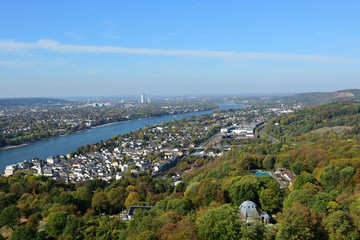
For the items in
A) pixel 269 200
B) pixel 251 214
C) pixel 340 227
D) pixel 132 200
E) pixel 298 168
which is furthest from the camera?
pixel 298 168

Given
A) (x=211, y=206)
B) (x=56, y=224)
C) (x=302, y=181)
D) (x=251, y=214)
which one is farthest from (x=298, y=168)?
(x=56, y=224)

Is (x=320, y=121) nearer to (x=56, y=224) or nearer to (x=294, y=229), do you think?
(x=294, y=229)

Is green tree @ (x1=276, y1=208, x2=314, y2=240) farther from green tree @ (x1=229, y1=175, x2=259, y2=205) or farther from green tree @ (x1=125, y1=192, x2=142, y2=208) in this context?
green tree @ (x1=125, y1=192, x2=142, y2=208)

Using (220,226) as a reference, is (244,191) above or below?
below

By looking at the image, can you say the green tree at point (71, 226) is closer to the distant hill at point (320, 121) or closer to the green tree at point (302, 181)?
the green tree at point (302, 181)

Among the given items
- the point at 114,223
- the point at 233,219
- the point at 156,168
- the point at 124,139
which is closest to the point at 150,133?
the point at 124,139

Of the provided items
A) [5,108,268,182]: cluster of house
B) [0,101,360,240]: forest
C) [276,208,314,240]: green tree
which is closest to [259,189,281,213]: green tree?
[0,101,360,240]: forest

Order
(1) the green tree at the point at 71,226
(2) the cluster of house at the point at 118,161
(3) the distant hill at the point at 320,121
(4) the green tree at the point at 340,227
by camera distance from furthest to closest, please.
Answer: (3) the distant hill at the point at 320,121, (2) the cluster of house at the point at 118,161, (1) the green tree at the point at 71,226, (4) the green tree at the point at 340,227

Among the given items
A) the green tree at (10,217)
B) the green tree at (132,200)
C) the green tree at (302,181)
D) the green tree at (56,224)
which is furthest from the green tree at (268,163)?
the green tree at (10,217)
